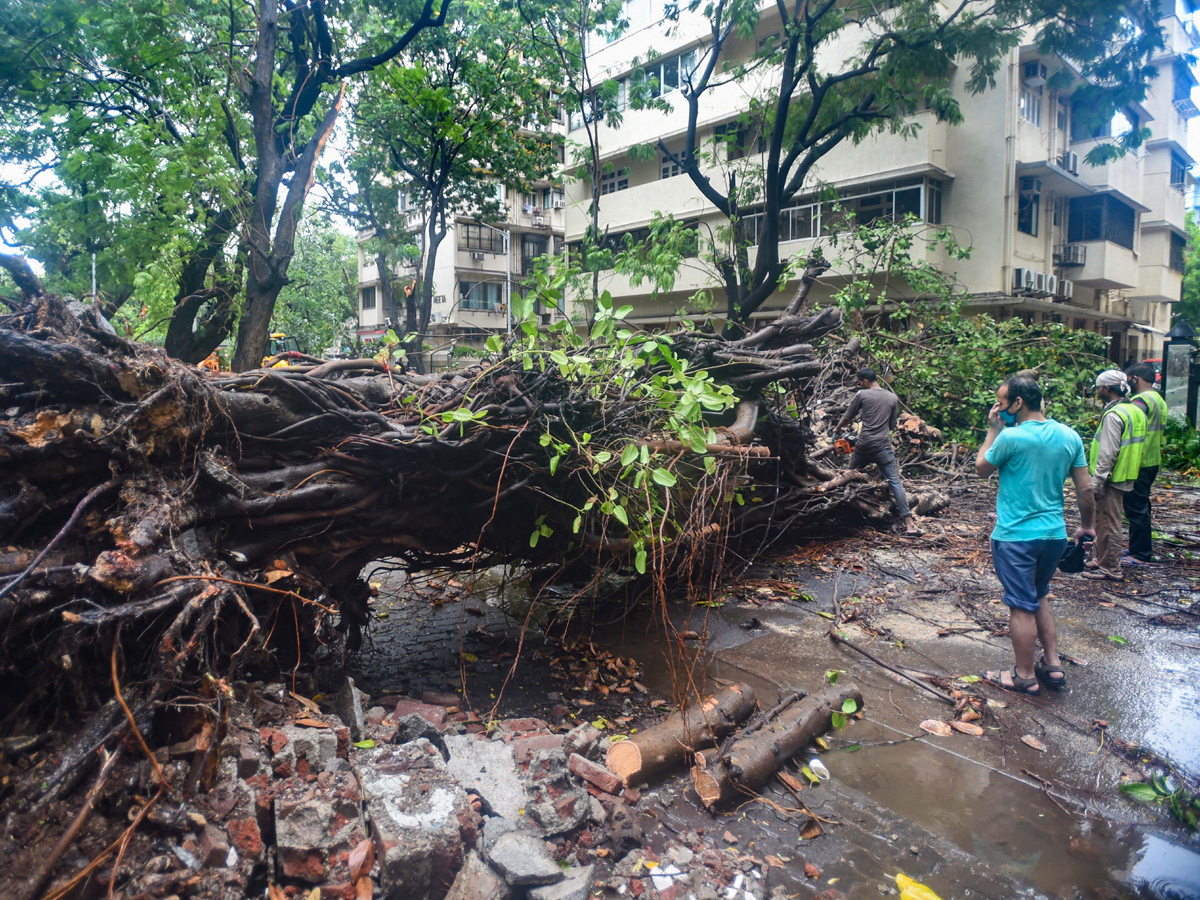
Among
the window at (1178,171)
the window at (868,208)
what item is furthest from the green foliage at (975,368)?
the window at (1178,171)

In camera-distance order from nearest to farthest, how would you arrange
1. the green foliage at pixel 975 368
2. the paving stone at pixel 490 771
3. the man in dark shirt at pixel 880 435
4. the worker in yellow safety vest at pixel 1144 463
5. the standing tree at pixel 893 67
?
the paving stone at pixel 490 771, the worker in yellow safety vest at pixel 1144 463, the man in dark shirt at pixel 880 435, the standing tree at pixel 893 67, the green foliage at pixel 975 368

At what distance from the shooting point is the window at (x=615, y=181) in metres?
25.8

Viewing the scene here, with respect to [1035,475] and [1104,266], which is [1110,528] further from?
[1104,266]

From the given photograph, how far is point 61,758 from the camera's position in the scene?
238 cm

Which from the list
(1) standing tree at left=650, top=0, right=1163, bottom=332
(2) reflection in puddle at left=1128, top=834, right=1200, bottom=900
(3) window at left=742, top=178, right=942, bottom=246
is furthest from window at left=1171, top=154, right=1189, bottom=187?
(2) reflection in puddle at left=1128, top=834, right=1200, bottom=900

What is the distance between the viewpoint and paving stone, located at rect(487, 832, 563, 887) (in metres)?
2.55

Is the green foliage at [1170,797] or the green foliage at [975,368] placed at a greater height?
the green foliage at [975,368]

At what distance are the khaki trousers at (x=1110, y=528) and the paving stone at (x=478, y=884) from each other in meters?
6.47

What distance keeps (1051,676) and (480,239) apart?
112ft

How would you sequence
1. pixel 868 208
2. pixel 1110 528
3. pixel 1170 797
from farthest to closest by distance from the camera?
pixel 868 208
pixel 1110 528
pixel 1170 797

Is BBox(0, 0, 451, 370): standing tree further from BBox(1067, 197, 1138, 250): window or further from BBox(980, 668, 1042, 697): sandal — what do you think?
BBox(1067, 197, 1138, 250): window

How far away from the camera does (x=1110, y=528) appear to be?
659cm

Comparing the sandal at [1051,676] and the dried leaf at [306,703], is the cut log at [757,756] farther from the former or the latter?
the dried leaf at [306,703]

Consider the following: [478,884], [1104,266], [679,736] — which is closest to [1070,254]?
[1104,266]
